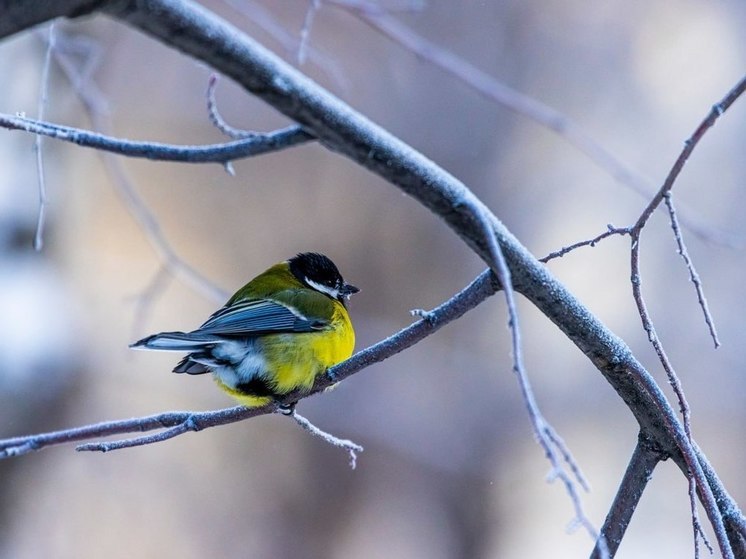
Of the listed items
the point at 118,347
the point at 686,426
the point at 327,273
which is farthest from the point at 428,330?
the point at 118,347

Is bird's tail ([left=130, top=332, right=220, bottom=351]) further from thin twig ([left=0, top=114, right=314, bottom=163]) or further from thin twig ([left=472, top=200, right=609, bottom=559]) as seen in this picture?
thin twig ([left=472, top=200, right=609, bottom=559])

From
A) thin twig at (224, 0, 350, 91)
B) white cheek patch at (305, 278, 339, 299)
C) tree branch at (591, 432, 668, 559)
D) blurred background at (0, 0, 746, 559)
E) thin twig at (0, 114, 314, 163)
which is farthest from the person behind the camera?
blurred background at (0, 0, 746, 559)

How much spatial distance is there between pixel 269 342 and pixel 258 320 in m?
0.08

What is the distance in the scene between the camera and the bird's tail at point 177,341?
1404 mm

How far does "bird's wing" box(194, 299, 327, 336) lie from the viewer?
6.22ft

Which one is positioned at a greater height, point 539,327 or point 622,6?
point 622,6

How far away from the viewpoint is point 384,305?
4094 mm

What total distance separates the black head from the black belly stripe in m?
0.54

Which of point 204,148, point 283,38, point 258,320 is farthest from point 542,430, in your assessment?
point 283,38

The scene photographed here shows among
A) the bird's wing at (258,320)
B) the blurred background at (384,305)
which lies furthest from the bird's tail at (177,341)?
the blurred background at (384,305)

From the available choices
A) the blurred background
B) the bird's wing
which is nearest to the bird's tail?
the bird's wing

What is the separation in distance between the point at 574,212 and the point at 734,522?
327 cm

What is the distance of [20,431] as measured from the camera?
377 cm

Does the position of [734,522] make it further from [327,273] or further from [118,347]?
[118,347]
